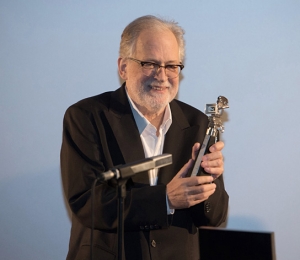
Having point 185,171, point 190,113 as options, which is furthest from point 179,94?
point 185,171

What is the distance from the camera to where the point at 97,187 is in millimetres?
2166

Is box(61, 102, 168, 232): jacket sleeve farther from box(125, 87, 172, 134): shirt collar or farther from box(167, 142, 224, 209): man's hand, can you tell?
box(125, 87, 172, 134): shirt collar

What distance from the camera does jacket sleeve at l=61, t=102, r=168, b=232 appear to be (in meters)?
2.09

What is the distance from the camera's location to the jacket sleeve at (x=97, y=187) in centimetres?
209

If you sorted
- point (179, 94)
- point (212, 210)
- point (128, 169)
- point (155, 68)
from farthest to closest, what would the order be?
point (179, 94)
point (155, 68)
point (212, 210)
point (128, 169)

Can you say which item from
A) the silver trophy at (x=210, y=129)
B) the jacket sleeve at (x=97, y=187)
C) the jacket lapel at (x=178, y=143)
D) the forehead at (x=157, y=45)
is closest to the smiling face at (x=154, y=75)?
the forehead at (x=157, y=45)

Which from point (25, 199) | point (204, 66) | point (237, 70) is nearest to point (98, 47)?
point (204, 66)

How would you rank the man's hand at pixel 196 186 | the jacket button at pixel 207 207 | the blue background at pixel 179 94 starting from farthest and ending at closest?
the blue background at pixel 179 94
the jacket button at pixel 207 207
the man's hand at pixel 196 186

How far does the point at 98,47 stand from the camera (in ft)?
9.58

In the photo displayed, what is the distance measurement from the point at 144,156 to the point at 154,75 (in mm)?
377

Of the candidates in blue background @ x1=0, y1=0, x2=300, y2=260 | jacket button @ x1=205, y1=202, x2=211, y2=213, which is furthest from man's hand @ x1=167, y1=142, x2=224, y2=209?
blue background @ x1=0, y1=0, x2=300, y2=260

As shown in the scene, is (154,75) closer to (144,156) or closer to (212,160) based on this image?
(144,156)

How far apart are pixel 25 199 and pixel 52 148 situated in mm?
340

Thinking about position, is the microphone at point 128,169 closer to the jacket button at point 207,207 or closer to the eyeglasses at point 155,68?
the jacket button at point 207,207
